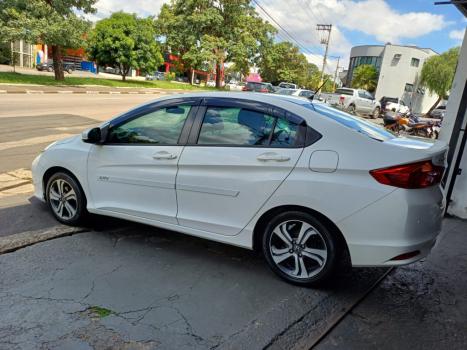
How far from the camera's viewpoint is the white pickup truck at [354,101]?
2398 centimetres

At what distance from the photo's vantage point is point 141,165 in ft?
12.6

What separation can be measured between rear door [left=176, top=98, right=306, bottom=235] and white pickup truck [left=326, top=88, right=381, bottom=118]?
2080 cm

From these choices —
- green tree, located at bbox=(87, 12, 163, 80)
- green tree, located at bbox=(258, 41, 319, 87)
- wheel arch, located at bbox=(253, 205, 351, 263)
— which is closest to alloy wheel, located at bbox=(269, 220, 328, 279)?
wheel arch, located at bbox=(253, 205, 351, 263)

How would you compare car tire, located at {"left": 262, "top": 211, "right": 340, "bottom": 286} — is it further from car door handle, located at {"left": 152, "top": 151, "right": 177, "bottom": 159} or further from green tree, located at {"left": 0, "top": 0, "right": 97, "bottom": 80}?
green tree, located at {"left": 0, "top": 0, "right": 97, "bottom": 80}

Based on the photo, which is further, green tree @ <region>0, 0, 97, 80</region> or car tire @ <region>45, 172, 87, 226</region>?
green tree @ <region>0, 0, 97, 80</region>

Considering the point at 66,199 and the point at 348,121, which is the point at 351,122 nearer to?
the point at 348,121

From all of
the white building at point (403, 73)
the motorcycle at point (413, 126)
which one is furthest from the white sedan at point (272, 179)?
the white building at point (403, 73)

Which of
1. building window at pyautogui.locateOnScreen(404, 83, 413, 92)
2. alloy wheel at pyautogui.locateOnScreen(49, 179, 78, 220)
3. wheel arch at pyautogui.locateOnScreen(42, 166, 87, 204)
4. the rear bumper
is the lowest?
alloy wheel at pyautogui.locateOnScreen(49, 179, 78, 220)

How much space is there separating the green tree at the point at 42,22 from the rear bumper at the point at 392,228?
25637 mm

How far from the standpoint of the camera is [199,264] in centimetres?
374

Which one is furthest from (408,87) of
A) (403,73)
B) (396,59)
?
(396,59)

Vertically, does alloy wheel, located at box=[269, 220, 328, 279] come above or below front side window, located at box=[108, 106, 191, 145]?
below

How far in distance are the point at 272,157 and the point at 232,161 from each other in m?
0.35

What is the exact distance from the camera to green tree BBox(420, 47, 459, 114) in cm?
5355
